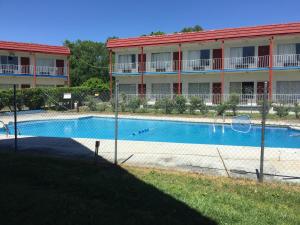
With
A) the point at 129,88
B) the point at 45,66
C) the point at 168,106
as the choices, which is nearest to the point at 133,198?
the point at 168,106

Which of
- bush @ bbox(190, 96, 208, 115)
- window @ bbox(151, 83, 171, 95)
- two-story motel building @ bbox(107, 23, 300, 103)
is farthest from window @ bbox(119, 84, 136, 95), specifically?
bush @ bbox(190, 96, 208, 115)

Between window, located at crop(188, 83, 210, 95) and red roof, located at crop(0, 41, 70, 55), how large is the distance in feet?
49.2

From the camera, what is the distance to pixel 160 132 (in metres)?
17.3

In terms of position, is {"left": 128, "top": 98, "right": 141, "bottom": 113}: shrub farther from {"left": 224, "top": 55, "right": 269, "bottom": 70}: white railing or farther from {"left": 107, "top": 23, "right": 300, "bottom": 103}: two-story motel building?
{"left": 224, "top": 55, "right": 269, "bottom": 70}: white railing

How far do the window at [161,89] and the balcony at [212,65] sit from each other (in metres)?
1.46

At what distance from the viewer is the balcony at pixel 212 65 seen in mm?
26016

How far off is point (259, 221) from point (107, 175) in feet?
10.2

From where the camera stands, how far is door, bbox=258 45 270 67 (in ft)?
87.1

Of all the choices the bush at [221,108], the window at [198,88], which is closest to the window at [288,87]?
the window at [198,88]

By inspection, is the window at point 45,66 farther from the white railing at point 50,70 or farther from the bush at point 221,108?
the bush at point 221,108

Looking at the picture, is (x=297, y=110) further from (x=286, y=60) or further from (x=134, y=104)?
(x=134, y=104)

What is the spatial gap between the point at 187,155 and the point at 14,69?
95.2 feet

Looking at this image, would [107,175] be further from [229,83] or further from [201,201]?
[229,83]

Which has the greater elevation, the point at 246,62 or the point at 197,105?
the point at 246,62
